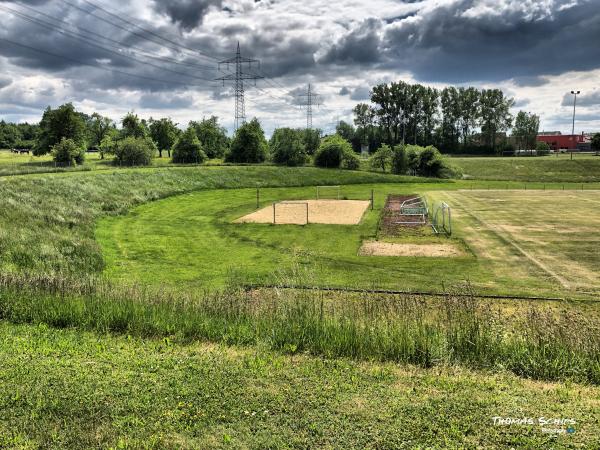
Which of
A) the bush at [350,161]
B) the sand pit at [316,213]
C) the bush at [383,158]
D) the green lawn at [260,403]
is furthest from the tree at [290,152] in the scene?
the green lawn at [260,403]

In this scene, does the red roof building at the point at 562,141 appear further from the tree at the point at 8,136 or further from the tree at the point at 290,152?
the tree at the point at 8,136

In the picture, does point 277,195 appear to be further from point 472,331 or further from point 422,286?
point 472,331

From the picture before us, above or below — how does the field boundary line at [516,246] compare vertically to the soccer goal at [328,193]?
below

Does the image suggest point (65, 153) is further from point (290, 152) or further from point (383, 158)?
point (383, 158)

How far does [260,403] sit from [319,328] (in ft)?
9.51

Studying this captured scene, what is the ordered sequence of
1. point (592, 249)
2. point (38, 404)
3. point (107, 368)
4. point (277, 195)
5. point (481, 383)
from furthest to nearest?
1. point (277, 195)
2. point (592, 249)
3. point (107, 368)
4. point (481, 383)
5. point (38, 404)

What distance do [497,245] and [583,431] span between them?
2028 cm

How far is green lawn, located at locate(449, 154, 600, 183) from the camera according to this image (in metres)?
76.4

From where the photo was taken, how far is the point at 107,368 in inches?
305

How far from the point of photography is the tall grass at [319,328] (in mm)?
8320

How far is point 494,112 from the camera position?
425 ft

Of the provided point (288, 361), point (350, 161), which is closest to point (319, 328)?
point (288, 361)

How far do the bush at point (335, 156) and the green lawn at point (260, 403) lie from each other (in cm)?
6998

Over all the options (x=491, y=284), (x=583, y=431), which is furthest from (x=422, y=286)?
(x=583, y=431)
